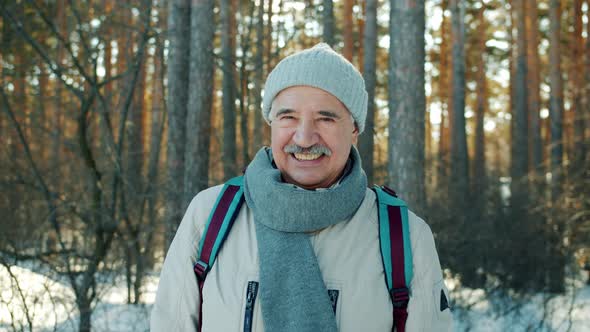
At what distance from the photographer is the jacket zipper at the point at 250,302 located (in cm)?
199

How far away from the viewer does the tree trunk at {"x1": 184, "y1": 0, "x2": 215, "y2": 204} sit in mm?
7422

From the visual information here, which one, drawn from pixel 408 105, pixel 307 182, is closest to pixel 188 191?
pixel 408 105

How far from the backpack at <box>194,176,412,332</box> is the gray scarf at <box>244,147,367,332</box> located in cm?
7

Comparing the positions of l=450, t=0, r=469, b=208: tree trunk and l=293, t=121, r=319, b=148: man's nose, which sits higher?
l=450, t=0, r=469, b=208: tree trunk

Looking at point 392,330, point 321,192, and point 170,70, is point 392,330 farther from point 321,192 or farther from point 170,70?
point 170,70

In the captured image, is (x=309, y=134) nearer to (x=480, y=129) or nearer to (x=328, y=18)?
(x=328, y=18)

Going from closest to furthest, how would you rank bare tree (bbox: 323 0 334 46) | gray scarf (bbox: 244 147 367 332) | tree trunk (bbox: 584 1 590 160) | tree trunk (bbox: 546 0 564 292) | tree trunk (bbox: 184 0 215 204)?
gray scarf (bbox: 244 147 367 332) < tree trunk (bbox: 184 0 215 204) < tree trunk (bbox: 546 0 564 292) < tree trunk (bbox: 584 1 590 160) < bare tree (bbox: 323 0 334 46)

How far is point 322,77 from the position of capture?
2100mm

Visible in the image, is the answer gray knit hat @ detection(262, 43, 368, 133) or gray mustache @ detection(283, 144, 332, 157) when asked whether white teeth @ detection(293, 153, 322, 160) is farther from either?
gray knit hat @ detection(262, 43, 368, 133)

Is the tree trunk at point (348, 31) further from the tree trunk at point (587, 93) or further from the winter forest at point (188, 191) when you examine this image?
the tree trunk at point (587, 93)

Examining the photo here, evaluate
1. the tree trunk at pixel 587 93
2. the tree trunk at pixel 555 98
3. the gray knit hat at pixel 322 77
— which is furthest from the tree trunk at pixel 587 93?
the gray knit hat at pixel 322 77

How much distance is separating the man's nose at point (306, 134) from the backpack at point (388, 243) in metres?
0.24

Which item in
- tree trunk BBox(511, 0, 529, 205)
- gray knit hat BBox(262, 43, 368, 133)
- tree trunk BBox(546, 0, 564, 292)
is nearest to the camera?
gray knit hat BBox(262, 43, 368, 133)

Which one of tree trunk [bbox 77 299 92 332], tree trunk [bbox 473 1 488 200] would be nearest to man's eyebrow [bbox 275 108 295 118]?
tree trunk [bbox 77 299 92 332]
